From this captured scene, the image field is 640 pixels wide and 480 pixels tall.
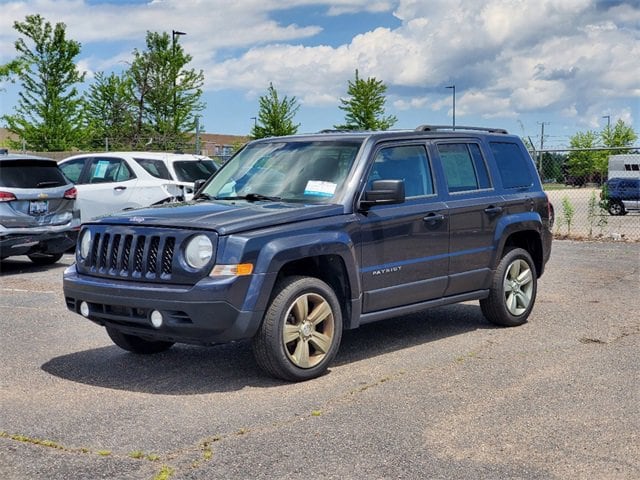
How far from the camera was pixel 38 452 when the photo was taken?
4598 millimetres

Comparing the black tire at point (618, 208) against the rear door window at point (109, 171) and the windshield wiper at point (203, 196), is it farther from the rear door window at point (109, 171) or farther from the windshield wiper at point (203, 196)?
the windshield wiper at point (203, 196)

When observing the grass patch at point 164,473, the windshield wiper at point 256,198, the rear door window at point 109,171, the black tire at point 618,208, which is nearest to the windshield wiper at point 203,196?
the windshield wiper at point 256,198

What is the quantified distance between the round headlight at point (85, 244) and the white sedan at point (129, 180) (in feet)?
26.5

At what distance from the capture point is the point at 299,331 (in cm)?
605

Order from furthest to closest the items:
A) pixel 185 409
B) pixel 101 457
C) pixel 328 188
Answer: pixel 328 188 < pixel 185 409 < pixel 101 457

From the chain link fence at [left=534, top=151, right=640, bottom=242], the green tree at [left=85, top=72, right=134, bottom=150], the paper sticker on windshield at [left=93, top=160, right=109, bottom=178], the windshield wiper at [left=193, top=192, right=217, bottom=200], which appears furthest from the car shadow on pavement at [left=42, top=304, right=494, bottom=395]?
the green tree at [left=85, top=72, right=134, bottom=150]

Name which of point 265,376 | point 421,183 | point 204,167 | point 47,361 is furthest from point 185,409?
point 204,167

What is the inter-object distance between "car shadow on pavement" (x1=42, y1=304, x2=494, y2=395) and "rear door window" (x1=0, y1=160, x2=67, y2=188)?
220 inches

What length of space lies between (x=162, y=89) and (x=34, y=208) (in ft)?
87.2

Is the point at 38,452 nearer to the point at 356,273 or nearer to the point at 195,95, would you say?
the point at 356,273

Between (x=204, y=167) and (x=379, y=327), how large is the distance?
7910mm

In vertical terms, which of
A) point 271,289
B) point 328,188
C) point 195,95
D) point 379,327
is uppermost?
point 195,95

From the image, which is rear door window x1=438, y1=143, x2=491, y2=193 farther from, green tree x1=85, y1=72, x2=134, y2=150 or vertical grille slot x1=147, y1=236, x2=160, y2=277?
green tree x1=85, y1=72, x2=134, y2=150

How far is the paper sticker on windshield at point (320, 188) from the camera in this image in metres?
6.61
